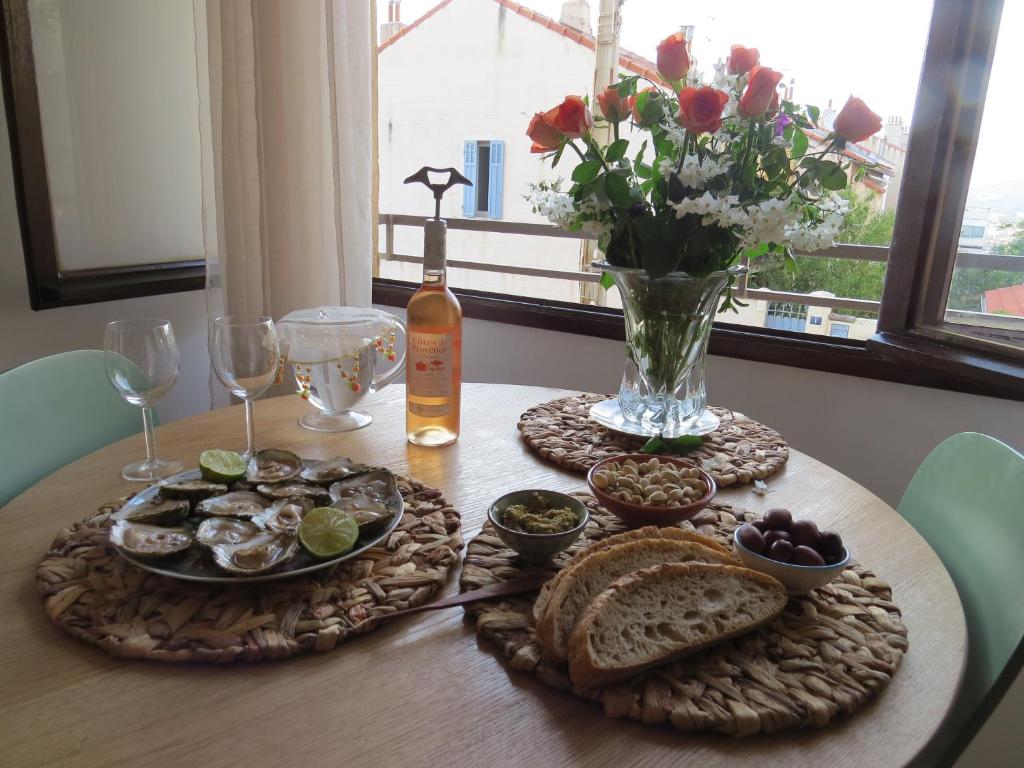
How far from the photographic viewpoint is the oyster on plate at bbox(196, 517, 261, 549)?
2.41 ft

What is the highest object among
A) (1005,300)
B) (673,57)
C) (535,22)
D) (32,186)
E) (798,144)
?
(535,22)

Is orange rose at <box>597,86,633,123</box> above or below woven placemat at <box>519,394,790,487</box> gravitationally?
above

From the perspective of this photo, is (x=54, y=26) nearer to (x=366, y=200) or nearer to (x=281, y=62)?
(x=281, y=62)

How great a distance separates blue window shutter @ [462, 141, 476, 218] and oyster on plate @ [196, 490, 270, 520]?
4.10 metres

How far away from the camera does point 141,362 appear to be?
3.24 ft

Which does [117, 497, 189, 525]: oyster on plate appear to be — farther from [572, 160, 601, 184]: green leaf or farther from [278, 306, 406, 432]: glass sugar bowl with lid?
[572, 160, 601, 184]: green leaf

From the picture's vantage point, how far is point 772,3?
6.64 ft

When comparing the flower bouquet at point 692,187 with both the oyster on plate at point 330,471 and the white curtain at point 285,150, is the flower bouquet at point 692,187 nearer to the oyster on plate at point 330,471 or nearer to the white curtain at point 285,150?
the oyster on plate at point 330,471

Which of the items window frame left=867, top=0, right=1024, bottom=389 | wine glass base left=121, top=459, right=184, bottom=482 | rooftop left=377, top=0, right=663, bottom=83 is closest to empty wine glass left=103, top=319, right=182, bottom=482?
wine glass base left=121, top=459, right=184, bottom=482

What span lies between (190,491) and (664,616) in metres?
0.55

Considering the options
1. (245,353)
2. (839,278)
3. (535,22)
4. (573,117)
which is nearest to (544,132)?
(573,117)

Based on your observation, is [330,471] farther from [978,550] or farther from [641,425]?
[978,550]

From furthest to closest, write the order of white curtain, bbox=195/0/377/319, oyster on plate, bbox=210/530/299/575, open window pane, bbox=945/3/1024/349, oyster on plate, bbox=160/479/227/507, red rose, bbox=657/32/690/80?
white curtain, bbox=195/0/377/319 → open window pane, bbox=945/3/1024/349 → red rose, bbox=657/32/690/80 → oyster on plate, bbox=160/479/227/507 → oyster on plate, bbox=210/530/299/575

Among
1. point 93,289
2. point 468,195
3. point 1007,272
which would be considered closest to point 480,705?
point 1007,272
